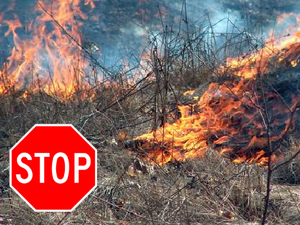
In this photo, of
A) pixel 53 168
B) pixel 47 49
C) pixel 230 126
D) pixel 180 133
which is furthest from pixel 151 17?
pixel 53 168

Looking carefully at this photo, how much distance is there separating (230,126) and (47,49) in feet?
13.4

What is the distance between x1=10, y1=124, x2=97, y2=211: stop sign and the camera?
11.6 feet

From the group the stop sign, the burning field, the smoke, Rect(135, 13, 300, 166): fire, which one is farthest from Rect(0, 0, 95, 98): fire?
the stop sign

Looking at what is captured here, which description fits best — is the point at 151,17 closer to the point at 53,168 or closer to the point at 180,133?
the point at 180,133

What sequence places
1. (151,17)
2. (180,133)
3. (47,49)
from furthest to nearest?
(151,17), (47,49), (180,133)

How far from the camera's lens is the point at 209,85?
6324mm

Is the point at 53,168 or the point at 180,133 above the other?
the point at 180,133

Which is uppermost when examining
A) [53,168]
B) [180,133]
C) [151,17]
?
[151,17]

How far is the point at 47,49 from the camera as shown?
8617 millimetres

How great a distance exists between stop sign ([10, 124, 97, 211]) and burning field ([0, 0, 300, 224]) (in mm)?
148

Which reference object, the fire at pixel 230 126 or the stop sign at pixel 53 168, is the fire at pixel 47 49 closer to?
the fire at pixel 230 126

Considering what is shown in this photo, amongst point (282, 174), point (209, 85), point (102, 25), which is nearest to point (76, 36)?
point (102, 25)

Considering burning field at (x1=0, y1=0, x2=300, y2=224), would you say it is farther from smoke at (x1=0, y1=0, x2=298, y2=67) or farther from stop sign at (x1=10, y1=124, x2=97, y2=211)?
smoke at (x1=0, y1=0, x2=298, y2=67)

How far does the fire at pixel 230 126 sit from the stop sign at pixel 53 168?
132 centimetres
